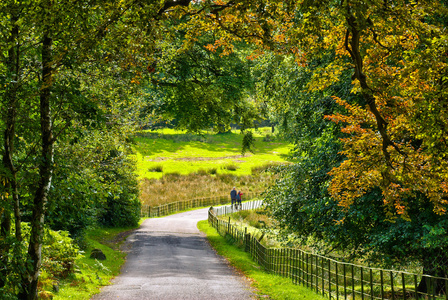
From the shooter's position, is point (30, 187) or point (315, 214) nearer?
point (30, 187)

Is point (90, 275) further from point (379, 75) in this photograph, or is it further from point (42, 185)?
point (379, 75)

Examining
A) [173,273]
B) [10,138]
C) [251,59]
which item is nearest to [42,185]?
[10,138]

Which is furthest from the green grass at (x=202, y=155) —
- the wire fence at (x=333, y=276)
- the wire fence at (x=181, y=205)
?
the wire fence at (x=333, y=276)

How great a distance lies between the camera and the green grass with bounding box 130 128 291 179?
54838mm

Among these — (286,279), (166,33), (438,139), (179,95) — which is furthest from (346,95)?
(179,95)

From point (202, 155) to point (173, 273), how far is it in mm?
59715

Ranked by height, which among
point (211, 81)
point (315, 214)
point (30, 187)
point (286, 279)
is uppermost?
point (211, 81)

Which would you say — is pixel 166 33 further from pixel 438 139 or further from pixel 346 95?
pixel 346 95

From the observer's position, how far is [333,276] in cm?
1569

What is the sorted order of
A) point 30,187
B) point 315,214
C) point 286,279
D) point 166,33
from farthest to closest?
point 315,214, point 286,279, point 166,33, point 30,187

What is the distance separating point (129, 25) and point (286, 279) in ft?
29.4

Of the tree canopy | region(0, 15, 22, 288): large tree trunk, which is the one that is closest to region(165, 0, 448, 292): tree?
the tree canopy

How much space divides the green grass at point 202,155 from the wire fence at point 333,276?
2946cm

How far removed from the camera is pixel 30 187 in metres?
6.73
